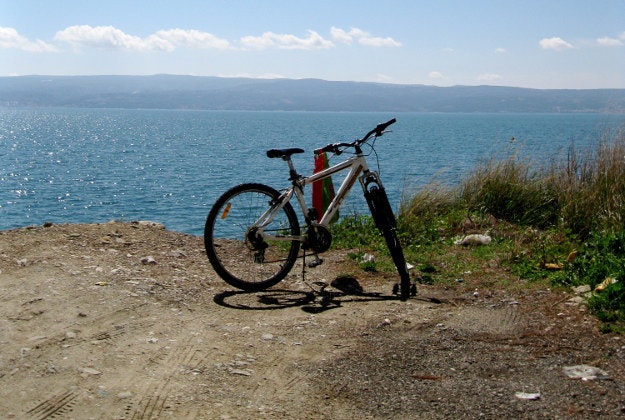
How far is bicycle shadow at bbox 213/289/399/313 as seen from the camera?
6086 millimetres

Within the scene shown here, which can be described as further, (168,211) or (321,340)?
(168,211)

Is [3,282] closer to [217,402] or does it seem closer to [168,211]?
[217,402]

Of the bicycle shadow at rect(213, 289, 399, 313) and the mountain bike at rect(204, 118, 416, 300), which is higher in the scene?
the mountain bike at rect(204, 118, 416, 300)

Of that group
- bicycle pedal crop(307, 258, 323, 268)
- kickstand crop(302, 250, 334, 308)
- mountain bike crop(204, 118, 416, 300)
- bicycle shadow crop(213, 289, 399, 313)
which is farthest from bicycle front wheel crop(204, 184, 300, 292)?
bicycle pedal crop(307, 258, 323, 268)

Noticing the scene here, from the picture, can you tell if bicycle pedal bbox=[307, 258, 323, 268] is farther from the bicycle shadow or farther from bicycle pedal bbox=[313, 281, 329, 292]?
the bicycle shadow

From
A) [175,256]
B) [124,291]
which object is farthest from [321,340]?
[175,256]

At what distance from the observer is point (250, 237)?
6.66 metres

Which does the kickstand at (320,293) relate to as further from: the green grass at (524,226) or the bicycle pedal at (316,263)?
the green grass at (524,226)

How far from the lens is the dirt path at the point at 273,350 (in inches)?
160

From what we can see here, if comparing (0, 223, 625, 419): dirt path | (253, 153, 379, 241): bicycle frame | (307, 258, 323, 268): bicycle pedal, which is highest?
(253, 153, 379, 241): bicycle frame

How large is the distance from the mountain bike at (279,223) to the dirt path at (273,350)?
22cm

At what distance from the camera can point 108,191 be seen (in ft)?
105

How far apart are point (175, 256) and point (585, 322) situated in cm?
405

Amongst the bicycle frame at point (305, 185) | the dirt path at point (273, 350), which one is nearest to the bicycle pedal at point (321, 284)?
the dirt path at point (273, 350)
